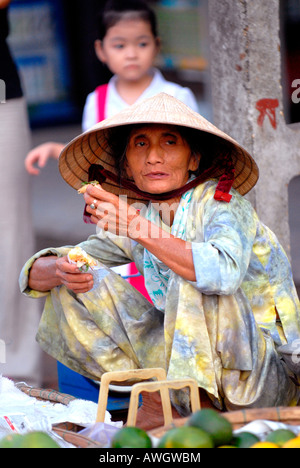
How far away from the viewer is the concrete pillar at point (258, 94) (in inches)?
138

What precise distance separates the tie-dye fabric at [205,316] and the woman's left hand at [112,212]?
20cm

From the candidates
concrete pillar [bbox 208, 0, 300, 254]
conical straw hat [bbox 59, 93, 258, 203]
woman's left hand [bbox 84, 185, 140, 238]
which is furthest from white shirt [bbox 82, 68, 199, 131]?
woman's left hand [bbox 84, 185, 140, 238]

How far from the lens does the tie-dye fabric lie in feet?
7.80

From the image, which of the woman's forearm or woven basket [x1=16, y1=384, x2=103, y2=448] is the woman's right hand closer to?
the woman's forearm

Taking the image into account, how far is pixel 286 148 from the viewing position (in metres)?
3.64

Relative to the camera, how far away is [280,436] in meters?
1.64

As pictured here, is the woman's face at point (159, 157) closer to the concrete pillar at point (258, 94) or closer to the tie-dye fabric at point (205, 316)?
the tie-dye fabric at point (205, 316)

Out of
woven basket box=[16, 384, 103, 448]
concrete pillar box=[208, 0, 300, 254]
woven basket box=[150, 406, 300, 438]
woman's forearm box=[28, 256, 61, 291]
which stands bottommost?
woven basket box=[16, 384, 103, 448]

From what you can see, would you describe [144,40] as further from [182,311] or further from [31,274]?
[182,311]

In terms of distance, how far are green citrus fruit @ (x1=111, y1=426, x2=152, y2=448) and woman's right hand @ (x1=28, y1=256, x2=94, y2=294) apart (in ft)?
3.16

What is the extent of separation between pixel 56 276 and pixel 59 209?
4.54 m

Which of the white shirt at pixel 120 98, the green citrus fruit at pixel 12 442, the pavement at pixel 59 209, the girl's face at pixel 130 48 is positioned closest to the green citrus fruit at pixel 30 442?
the green citrus fruit at pixel 12 442

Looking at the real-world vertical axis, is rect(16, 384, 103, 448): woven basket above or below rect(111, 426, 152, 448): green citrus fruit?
below
